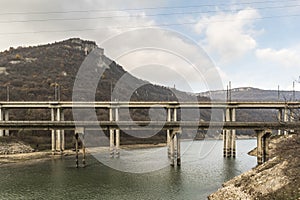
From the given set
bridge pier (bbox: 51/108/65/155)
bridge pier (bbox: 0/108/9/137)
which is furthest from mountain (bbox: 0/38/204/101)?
bridge pier (bbox: 51/108/65/155)

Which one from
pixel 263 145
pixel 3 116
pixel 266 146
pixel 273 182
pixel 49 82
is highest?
pixel 49 82

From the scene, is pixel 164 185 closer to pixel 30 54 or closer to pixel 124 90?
pixel 124 90

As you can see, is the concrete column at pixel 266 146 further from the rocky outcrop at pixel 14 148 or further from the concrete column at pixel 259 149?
the rocky outcrop at pixel 14 148

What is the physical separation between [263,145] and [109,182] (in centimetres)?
2505

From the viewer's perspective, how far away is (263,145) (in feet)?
162

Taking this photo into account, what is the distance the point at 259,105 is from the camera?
78.3 meters

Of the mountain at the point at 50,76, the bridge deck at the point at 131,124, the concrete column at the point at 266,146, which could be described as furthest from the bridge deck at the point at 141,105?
the concrete column at the point at 266,146

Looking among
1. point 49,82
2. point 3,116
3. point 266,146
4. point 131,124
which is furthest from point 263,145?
point 49,82

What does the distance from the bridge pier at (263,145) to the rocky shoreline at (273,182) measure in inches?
532

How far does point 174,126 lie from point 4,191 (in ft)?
86.2

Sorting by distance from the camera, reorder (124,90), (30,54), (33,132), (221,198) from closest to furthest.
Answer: (221,198), (33,132), (124,90), (30,54)

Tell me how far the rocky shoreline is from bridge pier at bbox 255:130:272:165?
13.5m

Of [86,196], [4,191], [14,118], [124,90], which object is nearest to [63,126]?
[4,191]

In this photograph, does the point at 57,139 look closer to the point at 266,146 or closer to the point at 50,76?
the point at 266,146
